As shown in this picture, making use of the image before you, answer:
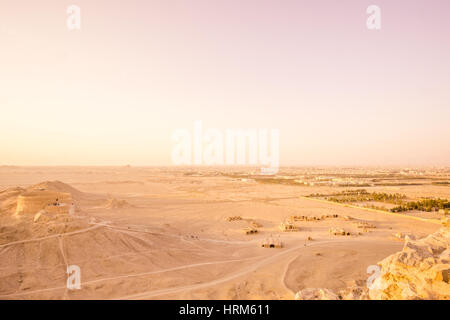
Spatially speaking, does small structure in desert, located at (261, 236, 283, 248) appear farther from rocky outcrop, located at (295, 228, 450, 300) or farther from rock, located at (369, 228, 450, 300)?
rock, located at (369, 228, 450, 300)

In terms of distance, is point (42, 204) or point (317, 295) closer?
point (317, 295)

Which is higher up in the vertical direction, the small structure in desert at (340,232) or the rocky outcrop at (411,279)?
the rocky outcrop at (411,279)

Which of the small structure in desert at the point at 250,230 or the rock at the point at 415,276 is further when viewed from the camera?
the small structure in desert at the point at 250,230

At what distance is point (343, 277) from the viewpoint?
10.7 meters

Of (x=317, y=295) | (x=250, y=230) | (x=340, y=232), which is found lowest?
(x=250, y=230)

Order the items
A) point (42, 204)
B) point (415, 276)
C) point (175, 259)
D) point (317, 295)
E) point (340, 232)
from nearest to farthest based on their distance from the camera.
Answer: point (415, 276)
point (317, 295)
point (175, 259)
point (42, 204)
point (340, 232)

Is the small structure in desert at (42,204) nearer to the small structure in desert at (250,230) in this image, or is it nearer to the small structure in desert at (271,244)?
the small structure in desert at (250,230)

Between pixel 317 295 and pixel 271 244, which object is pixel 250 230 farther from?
pixel 317 295

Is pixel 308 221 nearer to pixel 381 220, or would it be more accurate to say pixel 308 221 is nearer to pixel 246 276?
pixel 381 220

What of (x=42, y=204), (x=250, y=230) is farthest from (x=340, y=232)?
(x=42, y=204)

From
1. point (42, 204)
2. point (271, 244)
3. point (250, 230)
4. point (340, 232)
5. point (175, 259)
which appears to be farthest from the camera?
point (250, 230)

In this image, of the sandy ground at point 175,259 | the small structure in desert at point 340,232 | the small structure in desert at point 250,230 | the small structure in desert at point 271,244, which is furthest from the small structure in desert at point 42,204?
the small structure in desert at point 340,232

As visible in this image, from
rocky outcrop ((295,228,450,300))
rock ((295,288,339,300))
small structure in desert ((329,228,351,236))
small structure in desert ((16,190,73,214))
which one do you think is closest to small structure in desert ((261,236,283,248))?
small structure in desert ((329,228,351,236))
